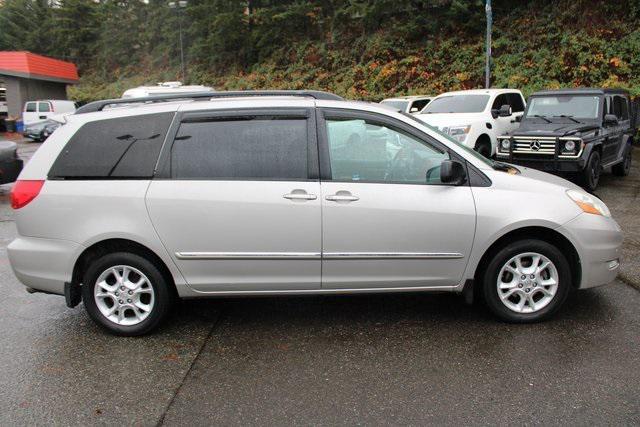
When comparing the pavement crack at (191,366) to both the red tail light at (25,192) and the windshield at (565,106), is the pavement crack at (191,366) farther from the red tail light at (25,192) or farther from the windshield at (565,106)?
the windshield at (565,106)

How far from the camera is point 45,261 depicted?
4066 mm

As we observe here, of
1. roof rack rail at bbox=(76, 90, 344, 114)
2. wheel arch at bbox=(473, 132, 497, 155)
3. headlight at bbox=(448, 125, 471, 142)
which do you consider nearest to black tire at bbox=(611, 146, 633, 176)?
wheel arch at bbox=(473, 132, 497, 155)

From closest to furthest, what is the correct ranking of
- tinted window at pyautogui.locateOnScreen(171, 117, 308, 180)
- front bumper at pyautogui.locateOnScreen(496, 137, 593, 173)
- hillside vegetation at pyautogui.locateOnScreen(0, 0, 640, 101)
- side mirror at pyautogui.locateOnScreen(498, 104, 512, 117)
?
tinted window at pyautogui.locateOnScreen(171, 117, 308, 180) < front bumper at pyautogui.locateOnScreen(496, 137, 593, 173) < side mirror at pyautogui.locateOnScreen(498, 104, 512, 117) < hillside vegetation at pyautogui.locateOnScreen(0, 0, 640, 101)

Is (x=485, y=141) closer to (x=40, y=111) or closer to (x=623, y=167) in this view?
(x=623, y=167)

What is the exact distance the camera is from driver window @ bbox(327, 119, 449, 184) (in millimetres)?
4059

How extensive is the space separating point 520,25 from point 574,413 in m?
22.3

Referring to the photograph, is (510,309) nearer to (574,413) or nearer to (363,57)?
(574,413)

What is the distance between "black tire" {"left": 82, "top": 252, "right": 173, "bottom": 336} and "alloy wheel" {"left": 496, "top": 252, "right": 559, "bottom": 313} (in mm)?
2482

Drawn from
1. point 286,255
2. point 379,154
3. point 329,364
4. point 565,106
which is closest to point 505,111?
point 565,106

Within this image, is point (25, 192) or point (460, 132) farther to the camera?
point (460, 132)

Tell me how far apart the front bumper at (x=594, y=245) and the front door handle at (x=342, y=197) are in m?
1.54

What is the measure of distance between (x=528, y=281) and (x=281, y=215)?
1898mm

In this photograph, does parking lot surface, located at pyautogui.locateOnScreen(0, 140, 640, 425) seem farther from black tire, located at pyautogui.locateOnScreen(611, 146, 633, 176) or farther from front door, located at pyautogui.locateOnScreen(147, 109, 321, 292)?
black tire, located at pyautogui.locateOnScreen(611, 146, 633, 176)

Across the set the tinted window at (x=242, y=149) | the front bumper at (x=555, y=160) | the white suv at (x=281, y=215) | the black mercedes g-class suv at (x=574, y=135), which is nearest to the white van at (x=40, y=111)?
the black mercedes g-class suv at (x=574, y=135)
